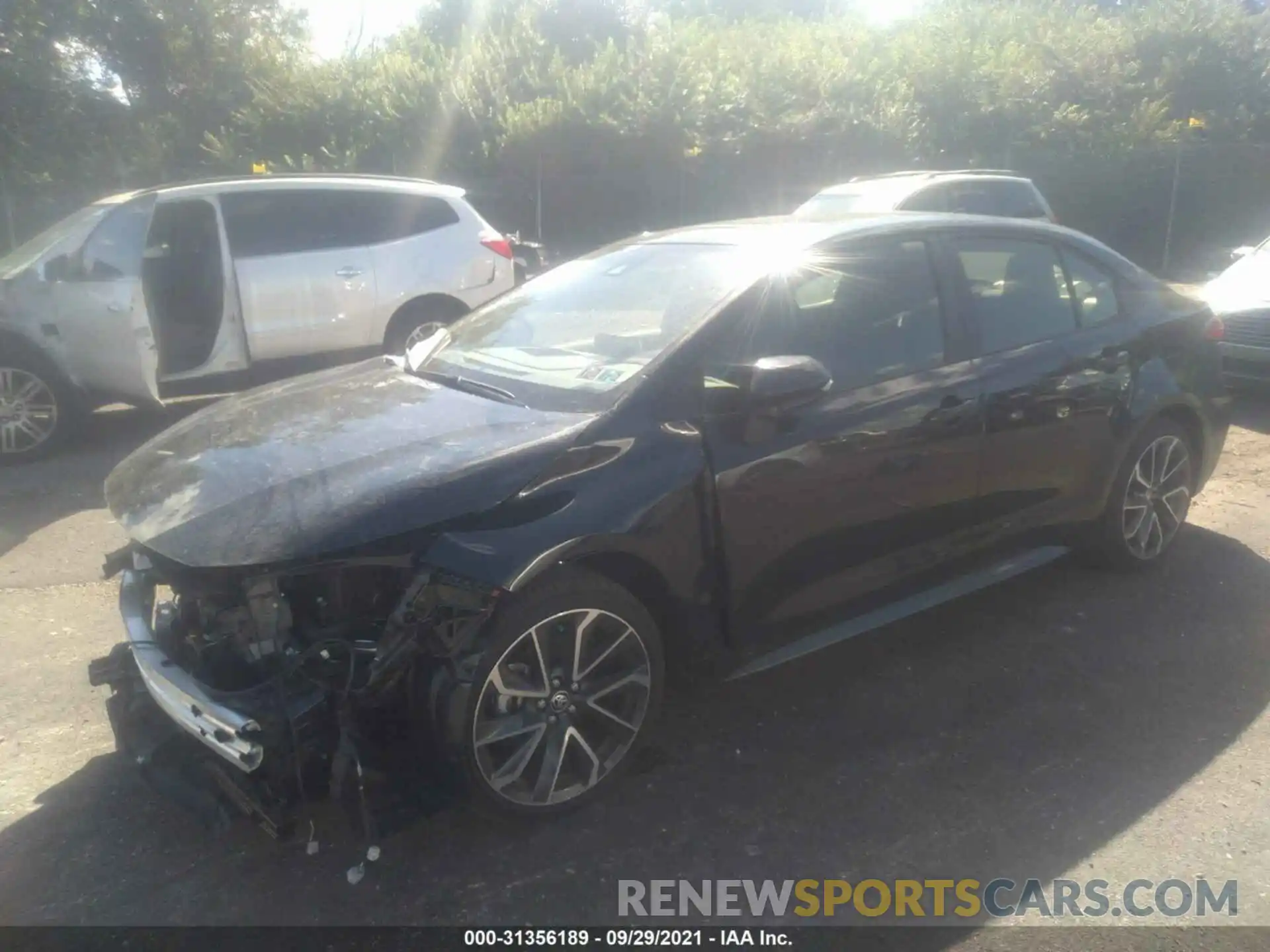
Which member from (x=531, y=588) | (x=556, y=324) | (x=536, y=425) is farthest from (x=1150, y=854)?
(x=556, y=324)

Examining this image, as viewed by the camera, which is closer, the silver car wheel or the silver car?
the silver car

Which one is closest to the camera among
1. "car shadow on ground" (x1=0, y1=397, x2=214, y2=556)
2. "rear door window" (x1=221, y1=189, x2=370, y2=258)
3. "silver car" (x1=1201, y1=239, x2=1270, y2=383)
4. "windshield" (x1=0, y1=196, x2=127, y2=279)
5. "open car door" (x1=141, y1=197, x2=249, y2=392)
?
"car shadow on ground" (x1=0, y1=397, x2=214, y2=556)

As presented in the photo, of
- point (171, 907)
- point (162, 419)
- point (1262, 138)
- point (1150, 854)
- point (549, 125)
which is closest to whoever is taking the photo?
point (171, 907)

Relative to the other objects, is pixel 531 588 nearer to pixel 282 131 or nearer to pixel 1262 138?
pixel 282 131

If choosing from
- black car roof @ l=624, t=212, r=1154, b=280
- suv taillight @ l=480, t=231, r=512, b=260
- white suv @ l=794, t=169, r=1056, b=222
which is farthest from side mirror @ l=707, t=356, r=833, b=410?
white suv @ l=794, t=169, r=1056, b=222

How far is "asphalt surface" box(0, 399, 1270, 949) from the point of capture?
305 centimetres

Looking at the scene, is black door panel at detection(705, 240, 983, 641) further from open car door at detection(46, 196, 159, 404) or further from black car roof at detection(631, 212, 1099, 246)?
open car door at detection(46, 196, 159, 404)

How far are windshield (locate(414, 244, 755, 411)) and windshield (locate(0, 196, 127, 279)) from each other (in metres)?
4.61

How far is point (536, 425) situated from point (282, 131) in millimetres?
16089

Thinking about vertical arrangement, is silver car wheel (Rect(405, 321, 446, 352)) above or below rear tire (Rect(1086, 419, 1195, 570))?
above

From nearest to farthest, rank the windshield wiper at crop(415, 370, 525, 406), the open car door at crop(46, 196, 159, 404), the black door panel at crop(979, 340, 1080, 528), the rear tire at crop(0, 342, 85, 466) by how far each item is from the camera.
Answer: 1. the windshield wiper at crop(415, 370, 525, 406)
2. the black door panel at crop(979, 340, 1080, 528)
3. the rear tire at crop(0, 342, 85, 466)
4. the open car door at crop(46, 196, 159, 404)

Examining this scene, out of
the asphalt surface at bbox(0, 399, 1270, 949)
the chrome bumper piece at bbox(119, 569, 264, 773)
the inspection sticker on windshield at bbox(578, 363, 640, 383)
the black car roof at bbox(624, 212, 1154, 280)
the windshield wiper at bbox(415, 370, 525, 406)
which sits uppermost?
the black car roof at bbox(624, 212, 1154, 280)

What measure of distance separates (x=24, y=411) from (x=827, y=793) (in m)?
6.28

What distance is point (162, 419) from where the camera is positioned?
29.2ft
